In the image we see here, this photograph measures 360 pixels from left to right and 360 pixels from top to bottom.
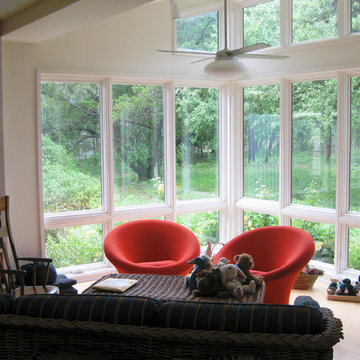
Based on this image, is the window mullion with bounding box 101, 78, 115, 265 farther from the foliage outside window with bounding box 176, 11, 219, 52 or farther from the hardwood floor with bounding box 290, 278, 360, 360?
the hardwood floor with bounding box 290, 278, 360, 360

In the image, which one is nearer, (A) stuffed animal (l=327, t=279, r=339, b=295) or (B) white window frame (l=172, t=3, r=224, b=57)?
(A) stuffed animal (l=327, t=279, r=339, b=295)

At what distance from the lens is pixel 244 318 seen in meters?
2.23

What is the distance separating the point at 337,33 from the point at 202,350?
177 inches

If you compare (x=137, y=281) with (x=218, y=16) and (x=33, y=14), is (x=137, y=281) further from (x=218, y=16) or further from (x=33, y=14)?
(x=218, y=16)

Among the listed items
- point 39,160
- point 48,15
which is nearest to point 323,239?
point 39,160

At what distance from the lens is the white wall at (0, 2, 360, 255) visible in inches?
214

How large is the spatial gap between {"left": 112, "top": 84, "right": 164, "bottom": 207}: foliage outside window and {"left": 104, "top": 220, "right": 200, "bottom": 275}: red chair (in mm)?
933

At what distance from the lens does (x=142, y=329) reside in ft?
7.38

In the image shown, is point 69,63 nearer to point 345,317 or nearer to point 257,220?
point 257,220

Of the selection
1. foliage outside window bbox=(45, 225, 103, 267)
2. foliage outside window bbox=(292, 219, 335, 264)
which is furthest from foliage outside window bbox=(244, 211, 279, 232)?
foliage outside window bbox=(45, 225, 103, 267)

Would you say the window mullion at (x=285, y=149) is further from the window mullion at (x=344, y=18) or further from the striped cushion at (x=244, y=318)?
the striped cushion at (x=244, y=318)

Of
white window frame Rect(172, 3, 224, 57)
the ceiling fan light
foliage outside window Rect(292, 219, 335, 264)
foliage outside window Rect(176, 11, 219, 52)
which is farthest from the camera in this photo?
foliage outside window Rect(176, 11, 219, 52)

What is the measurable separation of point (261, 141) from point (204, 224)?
1365mm

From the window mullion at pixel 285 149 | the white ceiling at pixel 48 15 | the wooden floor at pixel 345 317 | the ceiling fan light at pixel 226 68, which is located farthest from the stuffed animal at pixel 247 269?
the window mullion at pixel 285 149
